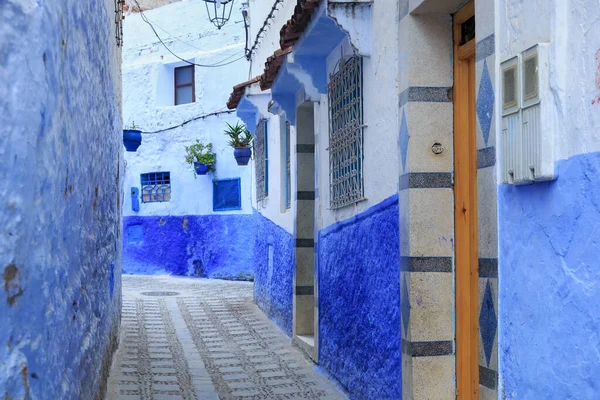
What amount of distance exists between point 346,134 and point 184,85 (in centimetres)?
1342

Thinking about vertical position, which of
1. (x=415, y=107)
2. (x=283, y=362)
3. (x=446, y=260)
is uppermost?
(x=415, y=107)

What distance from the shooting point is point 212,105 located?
1773cm

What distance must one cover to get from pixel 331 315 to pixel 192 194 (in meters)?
11.9

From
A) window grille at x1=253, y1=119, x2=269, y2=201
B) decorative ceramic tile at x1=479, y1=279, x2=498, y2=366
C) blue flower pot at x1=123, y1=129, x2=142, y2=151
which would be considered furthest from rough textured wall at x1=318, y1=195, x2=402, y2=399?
blue flower pot at x1=123, y1=129, x2=142, y2=151

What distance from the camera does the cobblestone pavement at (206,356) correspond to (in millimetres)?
6133

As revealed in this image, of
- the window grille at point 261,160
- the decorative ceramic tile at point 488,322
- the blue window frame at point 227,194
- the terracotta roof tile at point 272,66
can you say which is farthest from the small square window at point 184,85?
the decorative ceramic tile at point 488,322

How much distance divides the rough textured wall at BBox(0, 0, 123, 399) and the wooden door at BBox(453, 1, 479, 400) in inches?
83.2

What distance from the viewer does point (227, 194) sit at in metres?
17.4

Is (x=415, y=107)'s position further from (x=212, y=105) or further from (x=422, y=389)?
(x=212, y=105)

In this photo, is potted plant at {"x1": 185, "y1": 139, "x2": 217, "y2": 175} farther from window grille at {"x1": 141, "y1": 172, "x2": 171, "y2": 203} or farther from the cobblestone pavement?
the cobblestone pavement

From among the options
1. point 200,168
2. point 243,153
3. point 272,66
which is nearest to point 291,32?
point 272,66

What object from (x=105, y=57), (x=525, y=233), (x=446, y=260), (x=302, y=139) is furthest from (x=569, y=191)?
(x=302, y=139)

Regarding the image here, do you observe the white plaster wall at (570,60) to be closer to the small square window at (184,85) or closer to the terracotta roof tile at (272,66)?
the terracotta roof tile at (272,66)

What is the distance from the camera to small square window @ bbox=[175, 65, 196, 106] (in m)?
18.5
